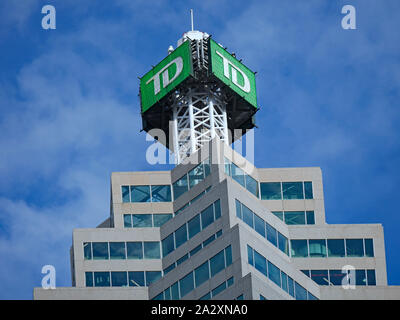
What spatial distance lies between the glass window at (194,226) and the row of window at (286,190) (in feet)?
35.7

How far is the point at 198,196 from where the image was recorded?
116 meters

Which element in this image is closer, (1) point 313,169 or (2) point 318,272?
(2) point 318,272

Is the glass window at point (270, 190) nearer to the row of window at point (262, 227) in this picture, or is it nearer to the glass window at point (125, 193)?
the row of window at point (262, 227)

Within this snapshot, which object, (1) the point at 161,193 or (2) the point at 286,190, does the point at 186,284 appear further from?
(2) the point at 286,190

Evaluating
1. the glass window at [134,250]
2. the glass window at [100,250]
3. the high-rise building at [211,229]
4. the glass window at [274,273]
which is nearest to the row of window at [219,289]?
the high-rise building at [211,229]

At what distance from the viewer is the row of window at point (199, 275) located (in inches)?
4031

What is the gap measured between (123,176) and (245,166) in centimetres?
1175

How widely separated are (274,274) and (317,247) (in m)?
14.8

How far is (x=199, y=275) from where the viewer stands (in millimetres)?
104750

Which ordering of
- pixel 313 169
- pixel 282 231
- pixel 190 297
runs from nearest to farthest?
pixel 190 297 < pixel 282 231 < pixel 313 169
